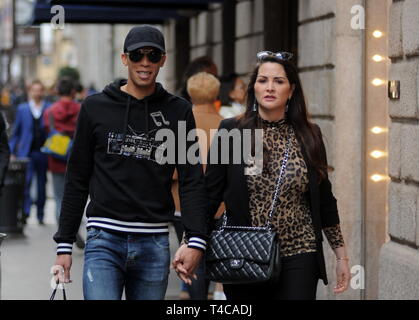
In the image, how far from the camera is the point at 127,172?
523 cm

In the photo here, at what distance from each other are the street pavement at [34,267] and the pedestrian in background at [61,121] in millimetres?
530

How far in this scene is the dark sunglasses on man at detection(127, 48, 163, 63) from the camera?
17.4ft

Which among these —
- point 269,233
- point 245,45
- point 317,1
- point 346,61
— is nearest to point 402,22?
point 346,61

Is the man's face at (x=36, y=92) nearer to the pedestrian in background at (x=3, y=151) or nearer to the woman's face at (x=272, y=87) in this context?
the pedestrian in background at (x=3, y=151)

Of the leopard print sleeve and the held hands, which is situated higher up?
the leopard print sleeve

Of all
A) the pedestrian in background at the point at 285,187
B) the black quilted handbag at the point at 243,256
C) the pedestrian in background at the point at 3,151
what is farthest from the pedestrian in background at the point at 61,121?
the black quilted handbag at the point at 243,256

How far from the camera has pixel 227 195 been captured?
210 inches

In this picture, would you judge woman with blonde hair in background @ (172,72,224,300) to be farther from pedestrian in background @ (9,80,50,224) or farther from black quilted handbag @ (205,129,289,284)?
pedestrian in background @ (9,80,50,224)

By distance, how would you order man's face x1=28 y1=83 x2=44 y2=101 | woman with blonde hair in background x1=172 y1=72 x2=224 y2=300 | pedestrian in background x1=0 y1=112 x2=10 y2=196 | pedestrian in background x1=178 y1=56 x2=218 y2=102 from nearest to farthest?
woman with blonde hair in background x1=172 y1=72 x2=224 y2=300
pedestrian in background x1=0 y1=112 x2=10 y2=196
pedestrian in background x1=178 y1=56 x2=218 y2=102
man's face x1=28 y1=83 x2=44 y2=101

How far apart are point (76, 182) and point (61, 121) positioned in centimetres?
805

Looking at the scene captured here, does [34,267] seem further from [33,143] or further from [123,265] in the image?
[123,265]

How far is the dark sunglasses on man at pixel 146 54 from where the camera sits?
531cm

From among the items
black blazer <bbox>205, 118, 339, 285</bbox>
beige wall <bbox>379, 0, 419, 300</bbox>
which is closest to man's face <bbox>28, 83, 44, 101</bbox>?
beige wall <bbox>379, 0, 419, 300</bbox>

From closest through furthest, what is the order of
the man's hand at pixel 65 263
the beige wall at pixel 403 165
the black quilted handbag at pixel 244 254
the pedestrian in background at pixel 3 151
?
the black quilted handbag at pixel 244 254 → the man's hand at pixel 65 263 → the beige wall at pixel 403 165 → the pedestrian in background at pixel 3 151
